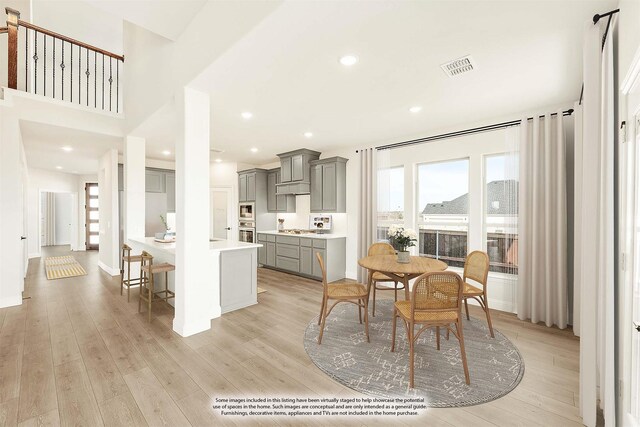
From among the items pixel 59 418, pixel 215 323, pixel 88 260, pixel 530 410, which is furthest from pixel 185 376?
pixel 88 260

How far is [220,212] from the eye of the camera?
764 centimetres

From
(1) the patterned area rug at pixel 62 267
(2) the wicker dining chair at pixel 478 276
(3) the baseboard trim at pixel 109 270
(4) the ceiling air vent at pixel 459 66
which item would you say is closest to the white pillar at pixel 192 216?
(4) the ceiling air vent at pixel 459 66

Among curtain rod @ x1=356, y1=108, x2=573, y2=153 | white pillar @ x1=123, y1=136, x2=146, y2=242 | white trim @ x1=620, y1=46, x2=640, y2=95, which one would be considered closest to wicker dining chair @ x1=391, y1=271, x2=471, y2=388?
white trim @ x1=620, y1=46, x2=640, y2=95

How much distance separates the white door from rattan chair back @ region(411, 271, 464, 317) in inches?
243

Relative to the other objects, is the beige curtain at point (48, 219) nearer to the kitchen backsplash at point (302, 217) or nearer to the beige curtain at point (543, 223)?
the kitchen backsplash at point (302, 217)

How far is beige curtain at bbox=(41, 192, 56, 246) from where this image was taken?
10.2m

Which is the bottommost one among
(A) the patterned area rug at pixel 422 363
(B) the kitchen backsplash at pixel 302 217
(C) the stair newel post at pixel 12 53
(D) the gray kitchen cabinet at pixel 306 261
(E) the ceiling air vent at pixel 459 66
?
(A) the patterned area rug at pixel 422 363

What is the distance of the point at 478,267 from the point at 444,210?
1536 mm

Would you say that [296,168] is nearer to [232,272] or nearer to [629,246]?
[232,272]

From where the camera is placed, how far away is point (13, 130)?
388cm

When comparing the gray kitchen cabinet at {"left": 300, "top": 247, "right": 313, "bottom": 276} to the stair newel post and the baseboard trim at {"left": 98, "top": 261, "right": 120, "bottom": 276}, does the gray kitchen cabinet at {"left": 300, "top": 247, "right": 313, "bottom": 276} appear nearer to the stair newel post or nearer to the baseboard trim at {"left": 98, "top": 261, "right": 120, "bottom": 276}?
the baseboard trim at {"left": 98, "top": 261, "right": 120, "bottom": 276}

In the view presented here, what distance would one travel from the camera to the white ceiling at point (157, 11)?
2473mm

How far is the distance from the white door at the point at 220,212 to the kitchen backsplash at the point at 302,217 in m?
1.56

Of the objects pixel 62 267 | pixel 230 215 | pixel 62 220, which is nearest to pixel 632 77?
pixel 230 215
